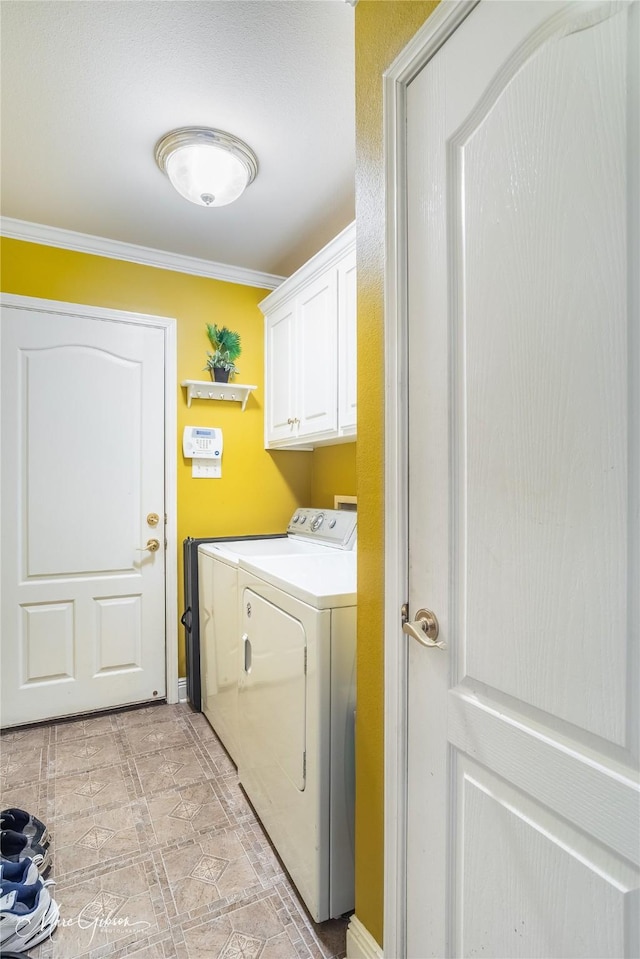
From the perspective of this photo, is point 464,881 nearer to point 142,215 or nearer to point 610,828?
point 610,828

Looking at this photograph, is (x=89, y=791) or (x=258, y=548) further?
(x=258, y=548)

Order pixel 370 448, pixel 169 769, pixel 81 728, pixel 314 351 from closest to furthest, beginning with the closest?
pixel 370 448 → pixel 169 769 → pixel 314 351 → pixel 81 728

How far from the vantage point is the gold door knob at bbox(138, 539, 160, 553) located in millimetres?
2687

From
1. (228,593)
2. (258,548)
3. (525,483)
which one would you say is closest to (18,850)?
(228,593)

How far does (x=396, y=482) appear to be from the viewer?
1056 millimetres

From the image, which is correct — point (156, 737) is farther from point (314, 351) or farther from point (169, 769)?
point (314, 351)

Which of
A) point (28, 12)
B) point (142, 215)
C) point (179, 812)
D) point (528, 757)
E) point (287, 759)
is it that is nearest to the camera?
point (528, 757)

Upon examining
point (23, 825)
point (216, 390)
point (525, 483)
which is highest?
point (216, 390)

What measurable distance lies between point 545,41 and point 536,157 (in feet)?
0.53

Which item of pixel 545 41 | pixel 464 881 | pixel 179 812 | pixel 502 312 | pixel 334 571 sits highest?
pixel 545 41

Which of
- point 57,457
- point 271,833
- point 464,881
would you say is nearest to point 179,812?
point 271,833

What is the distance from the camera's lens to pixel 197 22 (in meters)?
1.37

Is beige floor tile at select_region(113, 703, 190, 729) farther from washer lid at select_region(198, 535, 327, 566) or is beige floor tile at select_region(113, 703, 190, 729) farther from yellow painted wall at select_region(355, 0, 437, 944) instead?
yellow painted wall at select_region(355, 0, 437, 944)

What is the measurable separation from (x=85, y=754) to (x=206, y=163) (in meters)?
2.58
